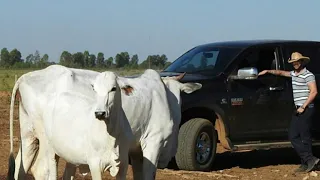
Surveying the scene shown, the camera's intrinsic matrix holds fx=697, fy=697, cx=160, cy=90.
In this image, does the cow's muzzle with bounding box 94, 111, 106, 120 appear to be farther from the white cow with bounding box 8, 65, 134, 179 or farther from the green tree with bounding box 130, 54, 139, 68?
the green tree with bounding box 130, 54, 139, 68

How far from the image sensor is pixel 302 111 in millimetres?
11383

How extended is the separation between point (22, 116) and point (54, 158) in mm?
653

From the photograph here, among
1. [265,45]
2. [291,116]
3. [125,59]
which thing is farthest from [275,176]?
[125,59]

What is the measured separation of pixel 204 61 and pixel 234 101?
100 centimetres

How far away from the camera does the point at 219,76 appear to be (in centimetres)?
1153

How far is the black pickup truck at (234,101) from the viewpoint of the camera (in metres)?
11.2

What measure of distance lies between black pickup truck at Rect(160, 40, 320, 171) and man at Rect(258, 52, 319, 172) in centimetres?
51

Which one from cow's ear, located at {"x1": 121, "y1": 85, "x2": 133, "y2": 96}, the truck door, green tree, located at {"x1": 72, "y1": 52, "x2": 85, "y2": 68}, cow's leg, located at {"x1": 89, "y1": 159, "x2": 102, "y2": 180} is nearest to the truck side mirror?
the truck door

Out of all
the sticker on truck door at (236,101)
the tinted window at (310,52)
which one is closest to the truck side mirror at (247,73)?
the sticker on truck door at (236,101)

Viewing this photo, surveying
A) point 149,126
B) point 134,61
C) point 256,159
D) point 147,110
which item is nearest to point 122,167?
point 149,126

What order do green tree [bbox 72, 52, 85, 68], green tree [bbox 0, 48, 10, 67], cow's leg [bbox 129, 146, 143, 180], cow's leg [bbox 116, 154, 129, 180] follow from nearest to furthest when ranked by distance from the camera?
cow's leg [bbox 116, 154, 129, 180] → cow's leg [bbox 129, 146, 143, 180] → green tree [bbox 72, 52, 85, 68] → green tree [bbox 0, 48, 10, 67]

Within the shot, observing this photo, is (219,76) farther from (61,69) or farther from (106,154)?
(106,154)

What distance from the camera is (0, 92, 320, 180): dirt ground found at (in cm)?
1073

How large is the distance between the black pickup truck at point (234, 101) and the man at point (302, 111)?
0.51 m
